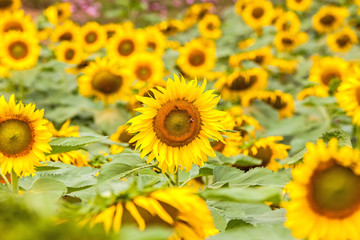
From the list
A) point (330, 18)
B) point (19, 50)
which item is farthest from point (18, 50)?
point (330, 18)

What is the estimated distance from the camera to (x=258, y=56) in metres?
3.03

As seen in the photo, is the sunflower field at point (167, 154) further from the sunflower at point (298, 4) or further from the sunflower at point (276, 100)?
the sunflower at point (298, 4)

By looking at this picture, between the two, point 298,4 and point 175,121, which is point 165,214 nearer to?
point 175,121

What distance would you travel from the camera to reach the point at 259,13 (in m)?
3.97

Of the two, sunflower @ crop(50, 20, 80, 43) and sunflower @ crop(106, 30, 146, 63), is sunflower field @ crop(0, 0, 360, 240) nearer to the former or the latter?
sunflower @ crop(106, 30, 146, 63)

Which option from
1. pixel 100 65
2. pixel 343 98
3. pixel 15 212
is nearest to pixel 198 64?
pixel 100 65

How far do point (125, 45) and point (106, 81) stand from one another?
602mm

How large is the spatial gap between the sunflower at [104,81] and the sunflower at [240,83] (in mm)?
482

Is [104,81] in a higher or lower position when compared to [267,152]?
higher

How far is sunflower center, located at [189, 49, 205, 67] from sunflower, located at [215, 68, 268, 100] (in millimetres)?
428

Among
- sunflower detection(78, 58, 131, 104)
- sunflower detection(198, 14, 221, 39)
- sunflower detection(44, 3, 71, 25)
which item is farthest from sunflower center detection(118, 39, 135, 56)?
sunflower detection(198, 14, 221, 39)

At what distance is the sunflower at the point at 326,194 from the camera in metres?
0.72

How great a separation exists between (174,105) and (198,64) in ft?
6.04

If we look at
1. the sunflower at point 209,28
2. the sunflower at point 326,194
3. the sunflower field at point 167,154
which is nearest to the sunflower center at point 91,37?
the sunflower field at point 167,154
